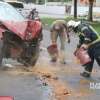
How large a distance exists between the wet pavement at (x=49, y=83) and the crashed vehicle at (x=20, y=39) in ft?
1.16

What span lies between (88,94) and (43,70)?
140 inches

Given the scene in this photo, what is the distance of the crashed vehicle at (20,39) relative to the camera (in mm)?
13812

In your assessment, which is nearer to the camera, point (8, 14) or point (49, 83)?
point (49, 83)

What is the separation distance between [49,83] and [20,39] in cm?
231

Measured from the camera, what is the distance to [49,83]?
1192cm

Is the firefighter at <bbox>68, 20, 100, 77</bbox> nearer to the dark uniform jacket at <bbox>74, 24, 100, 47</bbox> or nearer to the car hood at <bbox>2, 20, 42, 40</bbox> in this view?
the dark uniform jacket at <bbox>74, 24, 100, 47</bbox>

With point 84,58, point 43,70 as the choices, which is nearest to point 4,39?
point 43,70

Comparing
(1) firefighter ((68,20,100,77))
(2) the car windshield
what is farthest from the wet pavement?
(2) the car windshield

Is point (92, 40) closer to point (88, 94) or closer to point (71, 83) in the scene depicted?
point (71, 83)

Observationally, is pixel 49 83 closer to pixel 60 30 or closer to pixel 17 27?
pixel 17 27

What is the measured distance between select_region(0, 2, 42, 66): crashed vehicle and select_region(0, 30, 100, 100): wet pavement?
1.16 ft

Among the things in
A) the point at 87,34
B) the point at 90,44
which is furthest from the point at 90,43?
the point at 87,34

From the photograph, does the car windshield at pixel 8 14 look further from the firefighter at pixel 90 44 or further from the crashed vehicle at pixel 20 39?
the firefighter at pixel 90 44

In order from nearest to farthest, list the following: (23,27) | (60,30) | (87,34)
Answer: (87,34), (23,27), (60,30)
